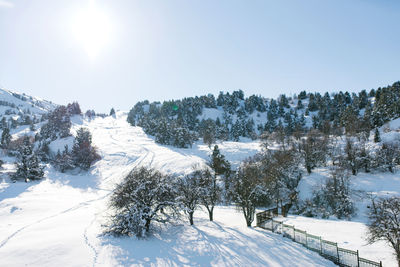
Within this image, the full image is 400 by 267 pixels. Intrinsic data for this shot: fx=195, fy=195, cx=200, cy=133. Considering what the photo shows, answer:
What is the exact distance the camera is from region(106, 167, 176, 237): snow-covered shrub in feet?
59.4

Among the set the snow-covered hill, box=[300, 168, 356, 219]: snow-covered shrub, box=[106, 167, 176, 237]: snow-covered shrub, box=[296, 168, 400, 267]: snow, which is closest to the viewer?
the snow-covered hill

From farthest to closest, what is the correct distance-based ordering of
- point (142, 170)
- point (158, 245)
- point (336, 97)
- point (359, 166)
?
point (336, 97)
point (359, 166)
point (142, 170)
point (158, 245)

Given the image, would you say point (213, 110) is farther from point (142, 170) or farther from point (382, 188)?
point (142, 170)

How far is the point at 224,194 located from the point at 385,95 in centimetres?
7203

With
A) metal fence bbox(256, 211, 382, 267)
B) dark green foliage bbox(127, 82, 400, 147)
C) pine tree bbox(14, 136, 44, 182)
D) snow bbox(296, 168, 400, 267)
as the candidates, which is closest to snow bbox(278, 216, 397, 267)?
snow bbox(296, 168, 400, 267)

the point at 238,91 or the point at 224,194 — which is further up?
the point at 238,91

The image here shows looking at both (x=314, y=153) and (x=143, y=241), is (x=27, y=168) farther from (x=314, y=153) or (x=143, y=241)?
(x=314, y=153)

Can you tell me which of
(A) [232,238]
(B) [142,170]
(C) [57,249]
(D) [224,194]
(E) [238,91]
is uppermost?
(E) [238,91]

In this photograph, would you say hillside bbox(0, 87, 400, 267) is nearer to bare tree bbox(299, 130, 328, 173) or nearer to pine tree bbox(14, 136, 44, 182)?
bare tree bbox(299, 130, 328, 173)

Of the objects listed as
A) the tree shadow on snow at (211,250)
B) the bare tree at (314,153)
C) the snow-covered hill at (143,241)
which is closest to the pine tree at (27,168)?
the snow-covered hill at (143,241)

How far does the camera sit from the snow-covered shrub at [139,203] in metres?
18.1

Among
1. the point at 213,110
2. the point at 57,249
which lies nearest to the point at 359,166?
the point at 57,249

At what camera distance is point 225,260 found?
1430cm

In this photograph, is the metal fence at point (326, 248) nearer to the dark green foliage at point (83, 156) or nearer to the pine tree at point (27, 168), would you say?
the pine tree at point (27, 168)
